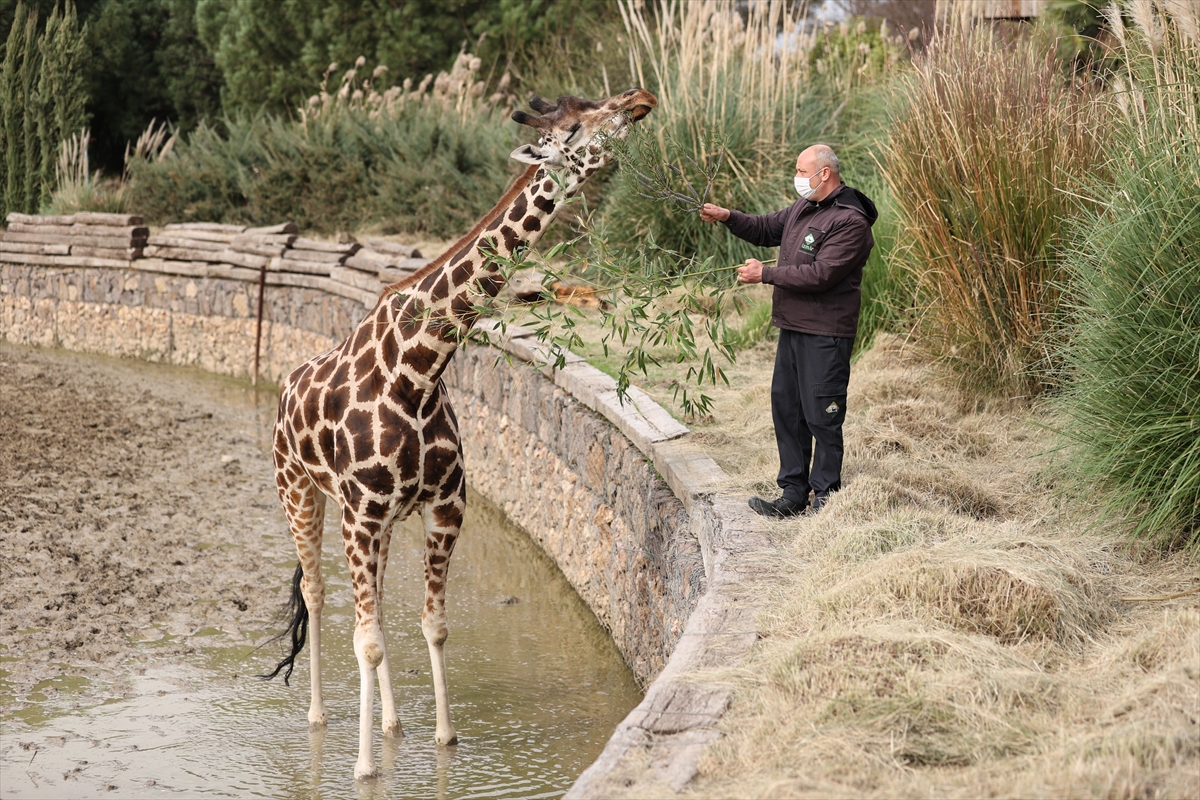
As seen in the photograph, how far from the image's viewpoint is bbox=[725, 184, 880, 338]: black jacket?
491 centimetres

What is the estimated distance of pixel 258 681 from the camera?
5688 millimetres

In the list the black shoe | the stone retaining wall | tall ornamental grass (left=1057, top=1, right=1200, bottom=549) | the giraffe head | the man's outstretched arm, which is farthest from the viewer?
the man's outstretched arm

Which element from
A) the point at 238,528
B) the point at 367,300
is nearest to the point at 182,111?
the point at 367,300

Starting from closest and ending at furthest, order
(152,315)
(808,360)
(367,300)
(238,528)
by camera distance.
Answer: (808,360), (238,528), (367,300), (152,315)

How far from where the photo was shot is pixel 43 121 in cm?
1808

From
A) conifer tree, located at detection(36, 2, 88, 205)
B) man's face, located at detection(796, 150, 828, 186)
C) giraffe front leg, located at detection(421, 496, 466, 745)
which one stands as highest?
man's face, located at detection(796, 150, 828, 186)

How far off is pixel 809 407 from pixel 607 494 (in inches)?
74.0

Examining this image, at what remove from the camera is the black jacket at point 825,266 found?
4.91 metres

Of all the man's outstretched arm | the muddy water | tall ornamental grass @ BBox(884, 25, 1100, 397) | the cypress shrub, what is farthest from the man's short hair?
the cypress shrub

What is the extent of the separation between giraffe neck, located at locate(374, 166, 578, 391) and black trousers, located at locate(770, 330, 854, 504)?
121cm

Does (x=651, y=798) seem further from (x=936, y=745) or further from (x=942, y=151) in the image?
(x=942, y=151)

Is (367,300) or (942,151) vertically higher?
(942,151)

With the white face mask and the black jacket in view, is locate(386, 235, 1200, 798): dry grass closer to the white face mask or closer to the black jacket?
the black jacket

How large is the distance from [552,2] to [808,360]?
20273 millimetres
